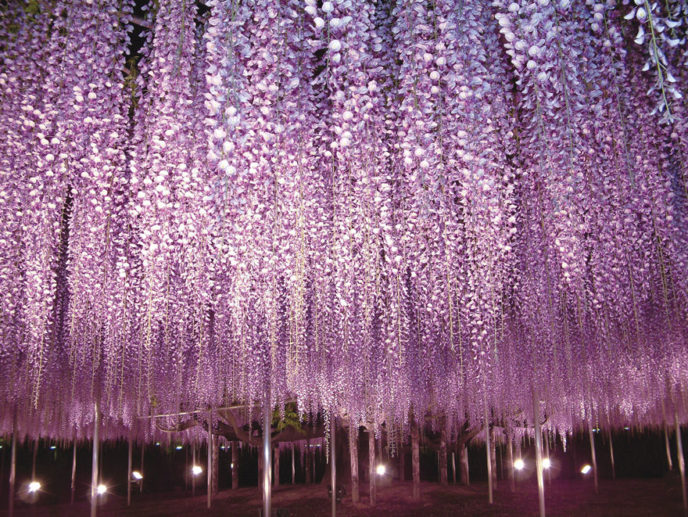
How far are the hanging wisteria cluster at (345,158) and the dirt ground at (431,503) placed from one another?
5.41m

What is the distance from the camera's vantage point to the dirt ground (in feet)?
34.4

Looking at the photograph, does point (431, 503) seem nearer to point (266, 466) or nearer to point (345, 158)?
point (266, 466)

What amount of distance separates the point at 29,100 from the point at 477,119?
3.27 m

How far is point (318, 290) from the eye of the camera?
5238 millimetres

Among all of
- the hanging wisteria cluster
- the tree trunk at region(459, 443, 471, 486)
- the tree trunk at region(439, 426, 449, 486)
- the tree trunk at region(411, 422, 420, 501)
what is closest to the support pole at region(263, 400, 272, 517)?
the hanging wisteria cluster

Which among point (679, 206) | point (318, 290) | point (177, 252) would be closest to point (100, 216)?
point (177, 252)

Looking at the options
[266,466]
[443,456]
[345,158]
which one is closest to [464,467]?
[443,456]

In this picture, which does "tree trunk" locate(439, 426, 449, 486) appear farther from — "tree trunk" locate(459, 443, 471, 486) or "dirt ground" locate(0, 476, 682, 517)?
"tree trunk" locate(459, 443, 471, 486)

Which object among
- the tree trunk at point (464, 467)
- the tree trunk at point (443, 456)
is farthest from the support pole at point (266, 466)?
the tree trunk at point (464, 467)

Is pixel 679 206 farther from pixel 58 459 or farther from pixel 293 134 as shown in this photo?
pixel 58 459

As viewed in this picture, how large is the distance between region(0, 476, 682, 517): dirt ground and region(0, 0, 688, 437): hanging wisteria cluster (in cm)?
541

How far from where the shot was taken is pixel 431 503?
37.2ft

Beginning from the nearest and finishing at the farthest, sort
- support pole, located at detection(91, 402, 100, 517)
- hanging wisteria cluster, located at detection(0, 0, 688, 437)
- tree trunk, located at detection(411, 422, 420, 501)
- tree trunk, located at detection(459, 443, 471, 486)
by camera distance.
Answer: hanging wisteria cluster, located at detection(0, 0, 688, 437), support pole, located at detection(91, 402, 100, 517), tree trunk, located at detection(411, 422, 420, 501), tree trunk, located at detection(459, 443, 471, 486)

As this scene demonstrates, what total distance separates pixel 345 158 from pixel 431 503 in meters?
9.46
